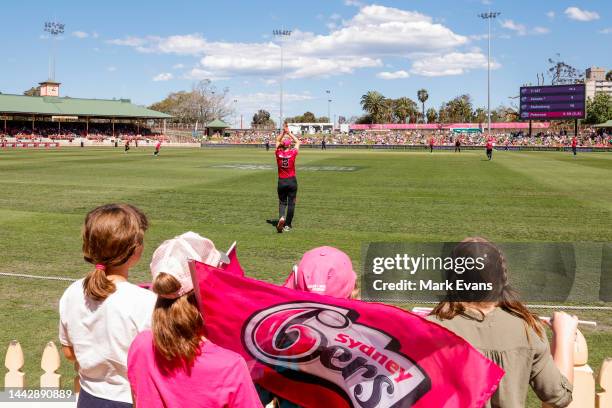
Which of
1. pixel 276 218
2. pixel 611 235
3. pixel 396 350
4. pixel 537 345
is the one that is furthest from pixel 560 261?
pixel 276 218

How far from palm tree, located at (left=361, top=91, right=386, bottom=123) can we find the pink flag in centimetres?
15221

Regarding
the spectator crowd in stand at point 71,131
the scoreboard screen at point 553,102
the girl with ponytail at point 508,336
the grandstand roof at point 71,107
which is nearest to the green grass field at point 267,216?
the girl with ponytail at point 508,336

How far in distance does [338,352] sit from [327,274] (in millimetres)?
362

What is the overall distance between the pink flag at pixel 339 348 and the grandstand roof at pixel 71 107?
95.0 meters

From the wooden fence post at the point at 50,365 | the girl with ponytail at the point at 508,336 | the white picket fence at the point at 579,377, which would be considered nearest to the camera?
the girl with ponytail at the point at 508,336

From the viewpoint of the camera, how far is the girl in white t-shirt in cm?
287

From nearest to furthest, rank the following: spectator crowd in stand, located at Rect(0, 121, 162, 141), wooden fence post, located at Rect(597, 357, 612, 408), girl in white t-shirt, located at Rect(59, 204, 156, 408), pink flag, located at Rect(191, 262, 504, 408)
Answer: pink flag, located at Rect(191, 262, 504, 408) < girl in white t-shirt, located at Rect(59, 204, 156, 408) < wooden fence post, located at Rect(597, 357, 612, 408) < spectator crowd in stand, located at Rect(0, 121, 162, 141)

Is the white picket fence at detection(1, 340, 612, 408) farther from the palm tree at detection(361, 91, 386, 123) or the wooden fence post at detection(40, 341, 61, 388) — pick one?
the palm tree at detection(361, 91, 386, 123)

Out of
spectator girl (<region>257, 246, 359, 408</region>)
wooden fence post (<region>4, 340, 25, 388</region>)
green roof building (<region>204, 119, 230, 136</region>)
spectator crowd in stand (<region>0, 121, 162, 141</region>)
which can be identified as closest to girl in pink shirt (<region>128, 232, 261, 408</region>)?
spectator girl (<region>257, 246, 359, 408</region>)

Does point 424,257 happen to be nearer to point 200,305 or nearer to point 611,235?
point 200,305

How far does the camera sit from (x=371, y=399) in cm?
239

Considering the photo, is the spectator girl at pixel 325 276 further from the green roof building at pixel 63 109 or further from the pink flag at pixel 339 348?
the green roof building at pixel 63 109

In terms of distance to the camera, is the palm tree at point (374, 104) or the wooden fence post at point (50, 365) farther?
the palm tree at point (374, 104)

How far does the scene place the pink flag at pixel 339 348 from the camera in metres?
2.29
